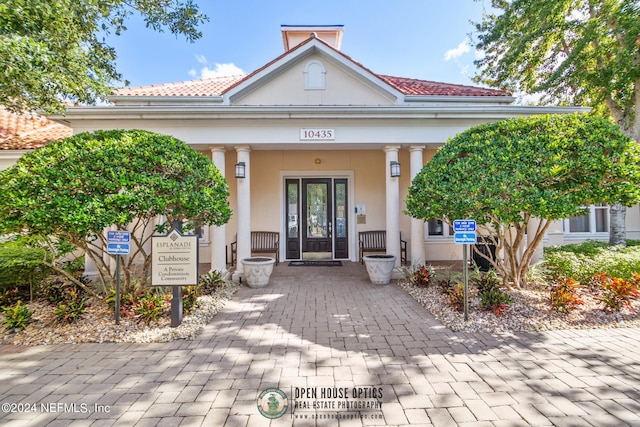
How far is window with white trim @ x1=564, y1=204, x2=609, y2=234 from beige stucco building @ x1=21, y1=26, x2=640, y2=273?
36 mm

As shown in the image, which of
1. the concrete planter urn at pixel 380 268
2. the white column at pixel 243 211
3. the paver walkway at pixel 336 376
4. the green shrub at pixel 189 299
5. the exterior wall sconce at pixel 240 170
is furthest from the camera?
the white column at pixel 243 211

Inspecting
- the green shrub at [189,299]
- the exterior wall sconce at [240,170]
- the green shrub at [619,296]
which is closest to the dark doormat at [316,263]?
the exterior wall sconce at [240,170]

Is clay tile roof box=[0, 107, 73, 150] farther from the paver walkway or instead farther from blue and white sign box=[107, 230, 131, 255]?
the paver walkway

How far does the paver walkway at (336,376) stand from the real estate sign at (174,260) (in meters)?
0.85

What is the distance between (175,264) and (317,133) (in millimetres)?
4278

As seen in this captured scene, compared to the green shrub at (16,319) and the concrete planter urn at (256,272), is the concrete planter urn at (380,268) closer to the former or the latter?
the concrete planter urn at (256,272)

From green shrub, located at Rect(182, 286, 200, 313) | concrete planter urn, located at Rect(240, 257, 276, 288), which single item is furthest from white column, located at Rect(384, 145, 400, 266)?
green shrub, located at Rect(182, 286, 200, 313)

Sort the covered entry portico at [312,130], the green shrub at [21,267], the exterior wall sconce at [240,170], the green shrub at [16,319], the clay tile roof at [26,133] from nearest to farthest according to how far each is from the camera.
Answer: the green shrub at [16,319]
the green shrub at [21,267]
the covered entry portico at [312,130]
the exterior wall sconce at [240,170]
the clay tile roof at [26,133]

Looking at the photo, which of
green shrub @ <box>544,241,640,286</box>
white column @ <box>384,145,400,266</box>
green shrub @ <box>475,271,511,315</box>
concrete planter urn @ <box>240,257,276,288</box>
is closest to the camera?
green shrub @ <box>475,271,511,315</box>

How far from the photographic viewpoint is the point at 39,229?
12.5ft

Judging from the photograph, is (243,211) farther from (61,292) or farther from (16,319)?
(16,319)

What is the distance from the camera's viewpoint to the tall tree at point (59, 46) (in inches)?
154

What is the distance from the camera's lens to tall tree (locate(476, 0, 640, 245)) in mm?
7055

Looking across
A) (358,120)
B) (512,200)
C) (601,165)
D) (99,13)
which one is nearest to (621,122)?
(601,165)
